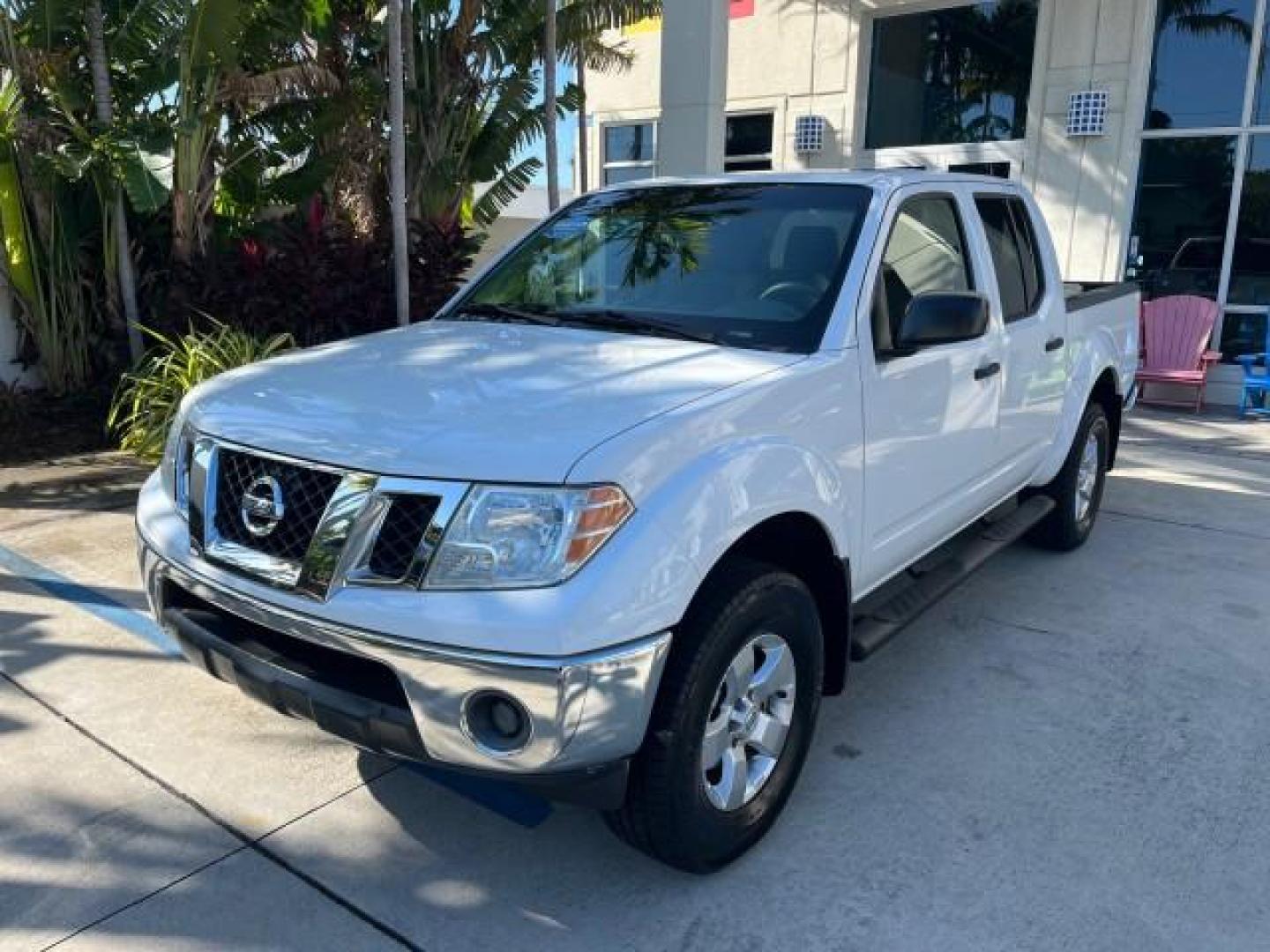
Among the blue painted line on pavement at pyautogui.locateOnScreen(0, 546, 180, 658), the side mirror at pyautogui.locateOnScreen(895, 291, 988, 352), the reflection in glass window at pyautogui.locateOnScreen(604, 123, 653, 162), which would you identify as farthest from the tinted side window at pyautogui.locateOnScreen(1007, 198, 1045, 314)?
the reflection in glass window at pyautogui.locateOnScreen(604, 123, 653, 162)

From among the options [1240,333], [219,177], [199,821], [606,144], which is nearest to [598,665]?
[199,821]

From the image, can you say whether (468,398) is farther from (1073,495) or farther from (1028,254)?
(1073,495)

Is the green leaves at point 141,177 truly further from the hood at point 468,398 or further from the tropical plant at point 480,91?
the hood at point 468,398

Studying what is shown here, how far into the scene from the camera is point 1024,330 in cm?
443

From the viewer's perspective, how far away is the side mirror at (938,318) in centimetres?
320

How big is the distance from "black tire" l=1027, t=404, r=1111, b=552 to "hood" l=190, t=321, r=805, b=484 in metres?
2.85

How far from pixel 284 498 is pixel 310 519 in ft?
0.34

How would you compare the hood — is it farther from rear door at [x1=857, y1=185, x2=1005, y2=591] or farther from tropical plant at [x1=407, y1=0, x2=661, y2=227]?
tropical plant at [x1=407, y1=0, x2=661, y2=227]

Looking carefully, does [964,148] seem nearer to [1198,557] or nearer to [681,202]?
[1198,557]

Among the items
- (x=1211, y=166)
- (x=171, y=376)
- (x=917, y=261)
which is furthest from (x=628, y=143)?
(x=917, y=261)

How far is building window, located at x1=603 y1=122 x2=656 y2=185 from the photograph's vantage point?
1411 centimetres

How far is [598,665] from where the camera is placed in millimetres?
2225

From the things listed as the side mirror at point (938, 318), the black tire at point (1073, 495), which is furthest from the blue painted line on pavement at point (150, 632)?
the black tire at point (1073, 495)

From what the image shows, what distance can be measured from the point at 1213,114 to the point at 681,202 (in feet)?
29.2
